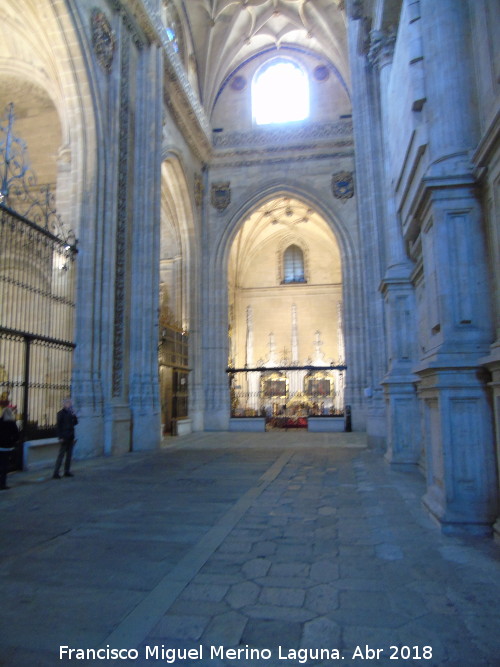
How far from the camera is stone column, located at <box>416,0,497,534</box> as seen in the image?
396cm

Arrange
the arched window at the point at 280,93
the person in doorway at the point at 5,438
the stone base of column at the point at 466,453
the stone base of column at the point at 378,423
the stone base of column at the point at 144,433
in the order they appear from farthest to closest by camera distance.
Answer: the arched window at the point at 280,93, the stone base of column at the point at 144,433, the stone base of column at the point at 378,423, the person in doorway at the point at 5,438, the stone base of column at the point at 466,453

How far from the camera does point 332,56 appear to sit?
22.4 metres

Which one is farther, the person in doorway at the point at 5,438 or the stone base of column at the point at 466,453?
the person in doorway at the point at 5,438

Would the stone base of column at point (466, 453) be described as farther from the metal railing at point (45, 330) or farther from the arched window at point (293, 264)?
the arched window at point (293, 264)

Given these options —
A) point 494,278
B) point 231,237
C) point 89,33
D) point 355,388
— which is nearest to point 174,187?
point 231,237

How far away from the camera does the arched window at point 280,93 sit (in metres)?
23.2

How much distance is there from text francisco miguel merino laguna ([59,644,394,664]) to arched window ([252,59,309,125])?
23704mm

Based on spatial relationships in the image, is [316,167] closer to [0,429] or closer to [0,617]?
[0,429]

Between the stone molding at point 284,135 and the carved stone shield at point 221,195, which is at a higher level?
the stone molding at point 284,135

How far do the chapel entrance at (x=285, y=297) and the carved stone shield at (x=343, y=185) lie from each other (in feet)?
25.1

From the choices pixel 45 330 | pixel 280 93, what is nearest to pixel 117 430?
pixel 45 330

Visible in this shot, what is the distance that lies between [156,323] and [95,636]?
11199 millimetres

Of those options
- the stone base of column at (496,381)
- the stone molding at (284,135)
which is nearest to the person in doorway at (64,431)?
the stone base of column at (496,381)

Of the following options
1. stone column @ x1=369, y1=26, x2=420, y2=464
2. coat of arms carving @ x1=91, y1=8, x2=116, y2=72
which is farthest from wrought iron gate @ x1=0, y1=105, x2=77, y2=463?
stone column @ x1=369, y1=26, x2=420, y2=464
